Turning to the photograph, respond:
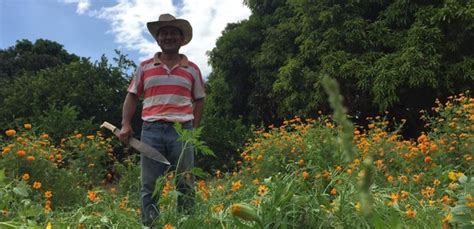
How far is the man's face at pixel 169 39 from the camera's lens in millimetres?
2984

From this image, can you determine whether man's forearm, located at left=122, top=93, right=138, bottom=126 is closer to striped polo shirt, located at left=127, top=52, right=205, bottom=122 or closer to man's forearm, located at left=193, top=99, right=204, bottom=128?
striped polo shirt, located at left=127, top=52, right=205, bottom=122

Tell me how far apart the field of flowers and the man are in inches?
10.1

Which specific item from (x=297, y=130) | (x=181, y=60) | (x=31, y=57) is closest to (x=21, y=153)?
(x=181, y=60)

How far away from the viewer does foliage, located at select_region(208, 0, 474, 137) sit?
321 inches

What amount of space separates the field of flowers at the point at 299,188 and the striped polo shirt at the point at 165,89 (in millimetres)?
470

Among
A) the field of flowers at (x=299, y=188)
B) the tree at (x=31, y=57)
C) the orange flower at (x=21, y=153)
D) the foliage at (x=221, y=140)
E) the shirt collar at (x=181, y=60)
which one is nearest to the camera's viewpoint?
the field of flowers at (x=299, y=188)

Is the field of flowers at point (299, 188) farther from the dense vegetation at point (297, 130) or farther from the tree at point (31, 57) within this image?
the tree at point (31, 57)

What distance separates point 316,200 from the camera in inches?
67.3

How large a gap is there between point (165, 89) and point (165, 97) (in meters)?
0.05

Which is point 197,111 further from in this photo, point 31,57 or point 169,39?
point 31,57

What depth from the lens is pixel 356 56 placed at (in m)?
9.12

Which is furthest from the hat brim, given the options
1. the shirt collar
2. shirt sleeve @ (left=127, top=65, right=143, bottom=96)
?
shirt sleeve @ (left=127, top=65, right=143, bottom=96)

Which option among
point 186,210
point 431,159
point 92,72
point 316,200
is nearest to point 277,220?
point 316,200

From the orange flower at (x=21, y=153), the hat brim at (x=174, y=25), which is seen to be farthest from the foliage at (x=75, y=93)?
the hat brim at (x=174, y=25)
